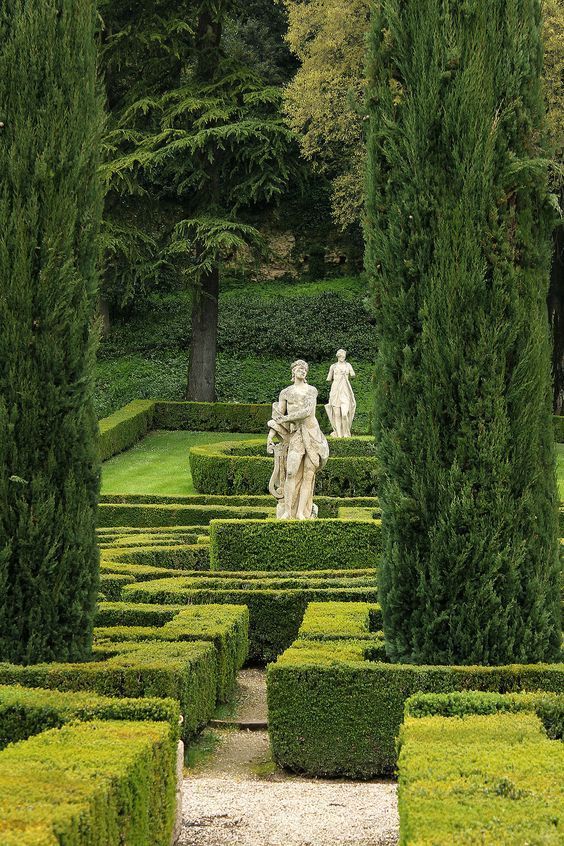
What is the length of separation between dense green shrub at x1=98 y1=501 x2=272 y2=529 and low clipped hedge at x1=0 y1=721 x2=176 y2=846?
11.7 m

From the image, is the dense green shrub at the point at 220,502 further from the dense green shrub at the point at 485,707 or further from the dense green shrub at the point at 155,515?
→ the dense green shrub at the point at 485,707

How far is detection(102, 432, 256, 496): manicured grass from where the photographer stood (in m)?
22.5

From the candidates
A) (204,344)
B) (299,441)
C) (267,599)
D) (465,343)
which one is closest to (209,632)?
(267,599)

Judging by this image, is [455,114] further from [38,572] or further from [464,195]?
[38,572]

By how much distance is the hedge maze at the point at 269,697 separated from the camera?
431 cm

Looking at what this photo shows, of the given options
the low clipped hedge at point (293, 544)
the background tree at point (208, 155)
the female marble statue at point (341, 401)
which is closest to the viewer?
the low clipped hedge at point (293, 544)

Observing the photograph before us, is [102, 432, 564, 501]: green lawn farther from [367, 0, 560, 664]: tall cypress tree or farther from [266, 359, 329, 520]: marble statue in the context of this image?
[367, 0, 560, 664]: tall cypress tree

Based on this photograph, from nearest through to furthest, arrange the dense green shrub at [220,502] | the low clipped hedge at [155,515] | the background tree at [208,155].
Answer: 1. the dense green shrub at [220,502]
2. the low clipped hedge at [155,515]
3. the background tree at [208,155]

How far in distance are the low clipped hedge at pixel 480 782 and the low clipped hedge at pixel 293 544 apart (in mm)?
7235

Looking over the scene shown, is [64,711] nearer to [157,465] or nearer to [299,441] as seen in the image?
[299,441]

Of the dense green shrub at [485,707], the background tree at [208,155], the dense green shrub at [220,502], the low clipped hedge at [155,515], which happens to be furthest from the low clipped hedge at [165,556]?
the background tree at [208,155]

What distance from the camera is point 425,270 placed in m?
7.09

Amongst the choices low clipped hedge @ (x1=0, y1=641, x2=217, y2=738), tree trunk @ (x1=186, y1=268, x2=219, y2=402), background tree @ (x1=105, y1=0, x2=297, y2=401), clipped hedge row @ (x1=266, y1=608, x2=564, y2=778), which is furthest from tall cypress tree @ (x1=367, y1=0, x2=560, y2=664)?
tree trunk @ (x1=186, y1=268, x2=219, y2=402)

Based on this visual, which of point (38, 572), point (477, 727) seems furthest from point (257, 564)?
point (477, 727)
